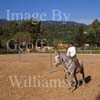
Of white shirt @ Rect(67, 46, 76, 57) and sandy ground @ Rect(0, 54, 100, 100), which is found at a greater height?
white shirt @ Rect(67, 46, 76, 57)

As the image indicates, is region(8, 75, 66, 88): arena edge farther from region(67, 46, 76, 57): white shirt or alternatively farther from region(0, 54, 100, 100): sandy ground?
region(67, 46, 76, 57): white shirt

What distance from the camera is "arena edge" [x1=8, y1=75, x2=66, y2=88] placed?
13527mm

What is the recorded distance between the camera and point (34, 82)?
14.4m

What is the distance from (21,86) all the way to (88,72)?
524 centimetres

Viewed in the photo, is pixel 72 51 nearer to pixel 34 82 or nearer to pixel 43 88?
pixel 43 88

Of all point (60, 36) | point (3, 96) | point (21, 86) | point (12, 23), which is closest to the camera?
point (3, 96)

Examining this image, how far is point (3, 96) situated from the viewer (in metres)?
11.5

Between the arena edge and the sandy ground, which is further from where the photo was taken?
the arena edge

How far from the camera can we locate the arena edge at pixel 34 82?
13527 mm

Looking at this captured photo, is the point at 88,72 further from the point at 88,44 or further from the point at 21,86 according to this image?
the point at 88,44

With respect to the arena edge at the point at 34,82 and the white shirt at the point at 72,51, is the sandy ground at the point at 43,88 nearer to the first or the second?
the arena edge at the point at 34,82

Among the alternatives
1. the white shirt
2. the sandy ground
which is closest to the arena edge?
the sandy ground

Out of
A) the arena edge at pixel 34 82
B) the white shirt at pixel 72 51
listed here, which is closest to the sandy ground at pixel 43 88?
the arena edge at pixel 34 82

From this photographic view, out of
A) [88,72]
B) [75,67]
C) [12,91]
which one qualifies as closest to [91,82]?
[75,67]
